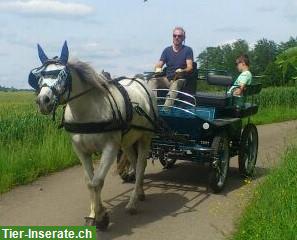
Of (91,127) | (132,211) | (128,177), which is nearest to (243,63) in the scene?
(128,177)

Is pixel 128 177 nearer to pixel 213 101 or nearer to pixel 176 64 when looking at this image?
pixel 213 101

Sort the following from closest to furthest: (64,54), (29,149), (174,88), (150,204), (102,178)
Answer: (64,54)
(102,178)
(150,204)
(174,88)
(29,149)

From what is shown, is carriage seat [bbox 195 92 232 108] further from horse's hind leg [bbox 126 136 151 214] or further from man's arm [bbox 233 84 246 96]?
horse's hind leg [bbox 126 136 151 214]

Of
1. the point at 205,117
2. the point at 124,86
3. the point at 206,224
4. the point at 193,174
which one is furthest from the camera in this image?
the point at 193,174

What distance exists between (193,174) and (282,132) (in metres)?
6.79

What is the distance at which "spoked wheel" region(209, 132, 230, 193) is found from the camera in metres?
7.84

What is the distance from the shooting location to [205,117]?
8.38 meters

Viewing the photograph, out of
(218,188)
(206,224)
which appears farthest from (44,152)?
(206,224)

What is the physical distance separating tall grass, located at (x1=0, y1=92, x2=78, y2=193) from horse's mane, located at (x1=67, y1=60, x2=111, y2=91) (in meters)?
2.79

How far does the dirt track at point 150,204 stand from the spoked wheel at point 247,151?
199 mm

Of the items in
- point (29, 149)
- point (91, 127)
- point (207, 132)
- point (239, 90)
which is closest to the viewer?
point (91, 127)

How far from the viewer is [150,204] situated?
7492mm

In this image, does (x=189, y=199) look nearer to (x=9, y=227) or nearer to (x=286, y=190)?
(x=286, y=190)

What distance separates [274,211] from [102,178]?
1928 mm
